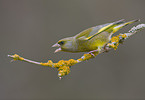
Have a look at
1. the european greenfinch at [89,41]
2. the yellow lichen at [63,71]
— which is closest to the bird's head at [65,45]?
the european greenfinch at [89,41]

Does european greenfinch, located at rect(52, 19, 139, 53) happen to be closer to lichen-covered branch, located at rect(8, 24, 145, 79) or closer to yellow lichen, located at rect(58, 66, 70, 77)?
lichen-covered branch, located at rect(8, 24, 145, 79)

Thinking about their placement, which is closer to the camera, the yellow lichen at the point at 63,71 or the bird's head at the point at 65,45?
the yellow lichen at the point at 63,71

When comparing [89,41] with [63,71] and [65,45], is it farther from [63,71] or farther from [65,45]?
[63,71]

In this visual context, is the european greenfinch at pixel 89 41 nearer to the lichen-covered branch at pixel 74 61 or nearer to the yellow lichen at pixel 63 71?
the lichen-covered branch at pixel 74 61

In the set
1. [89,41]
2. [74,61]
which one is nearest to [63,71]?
[74,61]

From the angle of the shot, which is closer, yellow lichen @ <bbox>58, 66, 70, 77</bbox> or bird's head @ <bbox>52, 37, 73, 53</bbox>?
yellow lichen @ <bbox>58, 66, 70, 77</bbox>

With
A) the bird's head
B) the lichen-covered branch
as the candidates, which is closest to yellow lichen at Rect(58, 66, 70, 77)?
the lichen-covered branch

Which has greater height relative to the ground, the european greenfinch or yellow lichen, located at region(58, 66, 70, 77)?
the european greenfinch

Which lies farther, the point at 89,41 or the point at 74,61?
the point at 89,41

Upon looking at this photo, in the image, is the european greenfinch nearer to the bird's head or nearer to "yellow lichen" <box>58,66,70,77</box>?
the bird's head

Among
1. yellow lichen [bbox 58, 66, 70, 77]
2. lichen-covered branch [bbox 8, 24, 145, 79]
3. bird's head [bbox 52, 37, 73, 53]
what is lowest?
yellow lichen [bbox 58, 66, 70, 77]

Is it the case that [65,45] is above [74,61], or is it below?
above

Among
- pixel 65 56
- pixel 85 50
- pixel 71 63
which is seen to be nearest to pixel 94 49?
pixel 85 50
